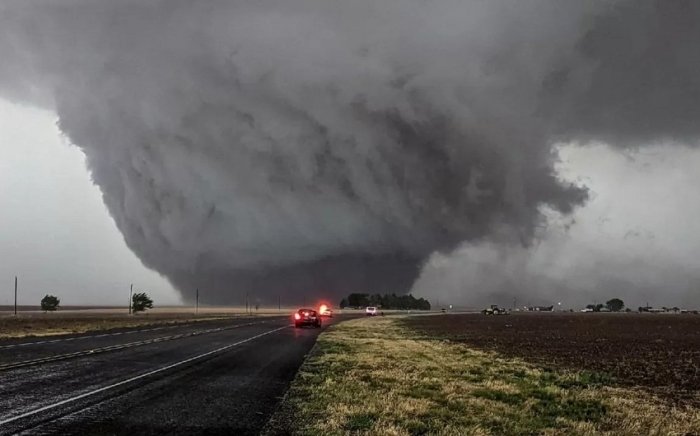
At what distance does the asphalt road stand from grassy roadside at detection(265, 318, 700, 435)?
3.43ft

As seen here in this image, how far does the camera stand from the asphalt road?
36.2 feet

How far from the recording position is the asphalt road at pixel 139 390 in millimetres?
11039

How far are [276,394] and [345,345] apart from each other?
1800 centimetres

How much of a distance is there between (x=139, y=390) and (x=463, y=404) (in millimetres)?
8429

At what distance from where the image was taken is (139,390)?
15234 mm

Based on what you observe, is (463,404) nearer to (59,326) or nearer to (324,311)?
(59,326)

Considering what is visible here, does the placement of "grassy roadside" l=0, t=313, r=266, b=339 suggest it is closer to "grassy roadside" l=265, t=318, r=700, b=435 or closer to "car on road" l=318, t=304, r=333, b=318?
"car on road" l=318, t=304, r=333, b=318

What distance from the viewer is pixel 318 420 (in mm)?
11805

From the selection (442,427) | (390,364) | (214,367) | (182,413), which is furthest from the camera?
(390,364)


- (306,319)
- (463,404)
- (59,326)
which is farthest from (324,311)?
(463,404)

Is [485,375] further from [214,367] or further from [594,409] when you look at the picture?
[214,367]

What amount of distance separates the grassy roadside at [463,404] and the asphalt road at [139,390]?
1045mm

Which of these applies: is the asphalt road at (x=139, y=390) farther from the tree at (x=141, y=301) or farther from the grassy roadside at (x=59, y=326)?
the tree at (x=141, y=301)

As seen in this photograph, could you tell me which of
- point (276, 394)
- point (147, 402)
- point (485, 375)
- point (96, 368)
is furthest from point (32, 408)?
point (485, 375)
